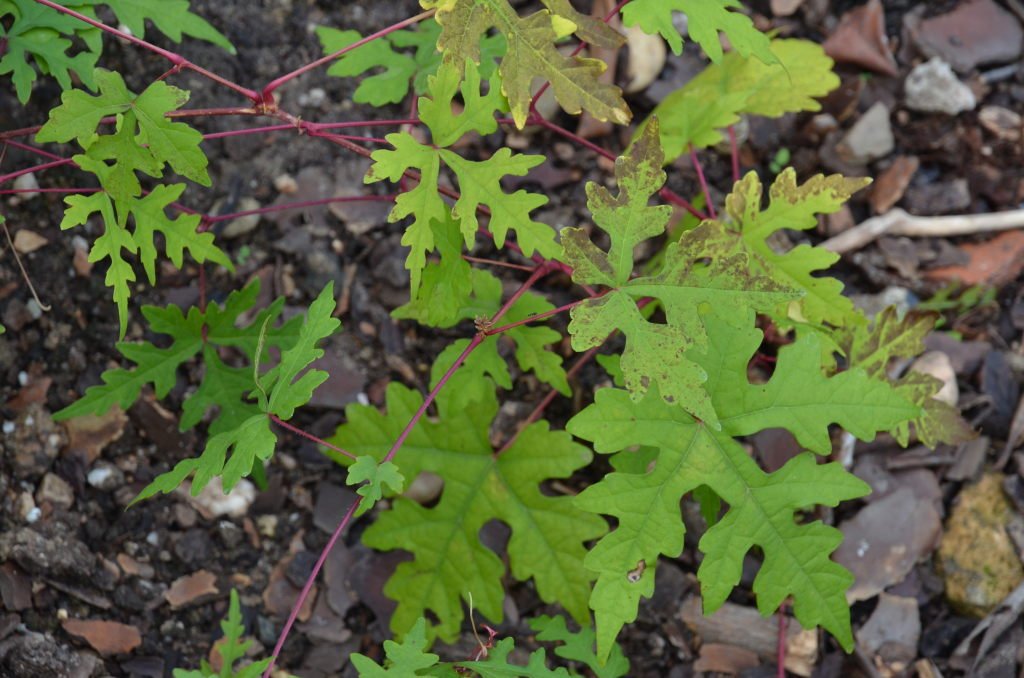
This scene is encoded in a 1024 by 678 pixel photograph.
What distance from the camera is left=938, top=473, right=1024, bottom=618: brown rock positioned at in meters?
2.70

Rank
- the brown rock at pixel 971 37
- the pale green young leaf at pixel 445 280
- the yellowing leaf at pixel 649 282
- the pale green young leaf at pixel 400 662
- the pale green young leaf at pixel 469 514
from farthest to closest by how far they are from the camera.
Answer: the brown rock at pixel 971 37, the pale green young leaf at pixel 469 514, the pale green young leaf at pixel 445 280, the yellowing leaf at pixel 649 282, the pale green young leaf at pixel 400 662

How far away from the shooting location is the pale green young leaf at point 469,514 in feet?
7.86

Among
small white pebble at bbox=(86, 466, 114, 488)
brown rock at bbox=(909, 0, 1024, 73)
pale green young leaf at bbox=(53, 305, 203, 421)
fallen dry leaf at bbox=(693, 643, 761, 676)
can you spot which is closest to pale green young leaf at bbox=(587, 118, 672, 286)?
pale green young leaf at bbox=(53, 305, 203, 421)

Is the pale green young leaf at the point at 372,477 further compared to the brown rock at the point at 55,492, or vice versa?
the brown rock at the point at 55,492

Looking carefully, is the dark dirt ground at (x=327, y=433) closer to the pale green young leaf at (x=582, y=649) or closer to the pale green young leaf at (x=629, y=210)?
the pale green young leaf at (x=582, y=649)

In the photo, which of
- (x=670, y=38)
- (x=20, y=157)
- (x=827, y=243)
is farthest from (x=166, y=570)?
(x=827, y=243)

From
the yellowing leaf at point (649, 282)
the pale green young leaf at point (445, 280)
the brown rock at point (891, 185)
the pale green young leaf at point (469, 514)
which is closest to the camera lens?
the yellowing leaf at point (649, 282)

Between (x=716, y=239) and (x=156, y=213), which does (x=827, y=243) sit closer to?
(x=716, y=239)

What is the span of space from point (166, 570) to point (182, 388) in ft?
1.73

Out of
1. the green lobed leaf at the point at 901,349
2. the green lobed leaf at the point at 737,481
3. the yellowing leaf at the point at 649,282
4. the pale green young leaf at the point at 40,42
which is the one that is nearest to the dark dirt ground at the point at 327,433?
the green lobed leaf at the point at 901,349

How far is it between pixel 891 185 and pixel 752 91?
91 centimetres

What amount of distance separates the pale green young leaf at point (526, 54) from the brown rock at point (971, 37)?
1.93m

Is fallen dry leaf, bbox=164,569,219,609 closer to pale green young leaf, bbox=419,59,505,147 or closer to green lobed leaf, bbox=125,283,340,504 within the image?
green lobed leaf, bbox=125,283,340,504

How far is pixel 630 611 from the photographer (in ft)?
6.57
